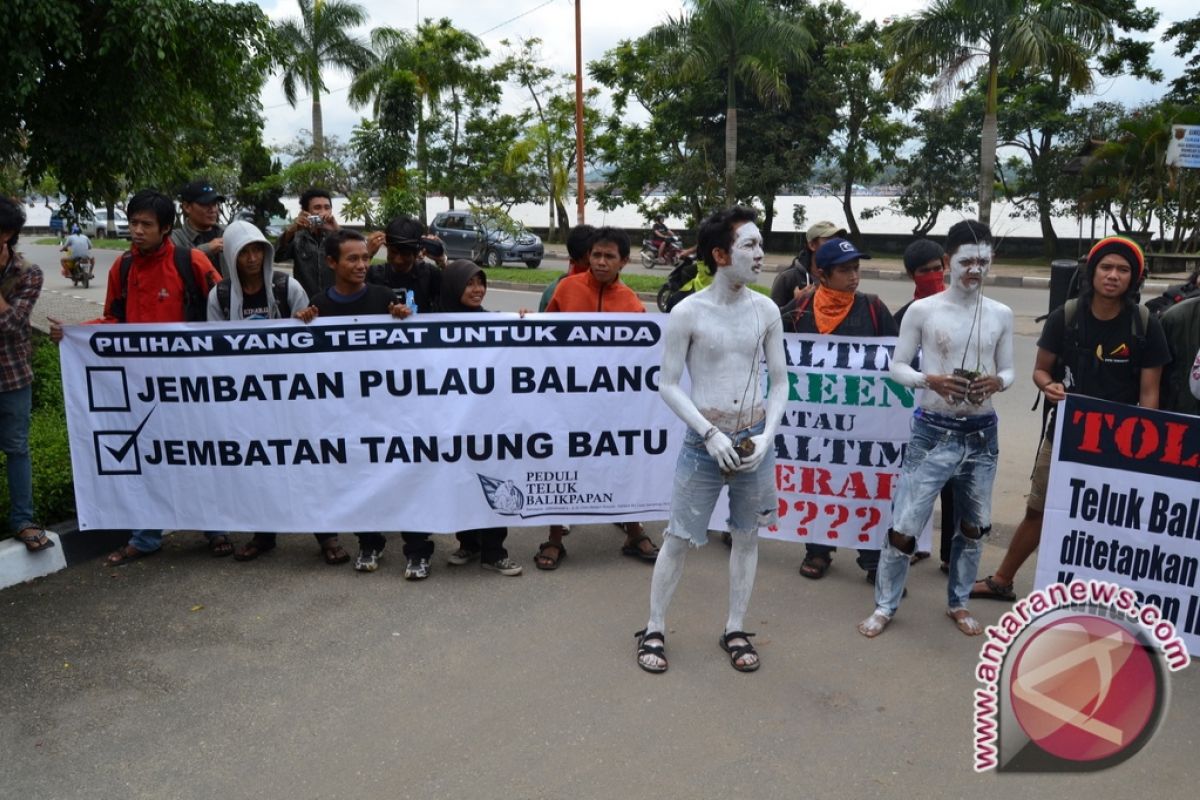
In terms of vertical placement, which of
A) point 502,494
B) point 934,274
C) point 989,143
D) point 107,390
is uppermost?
point 989,143

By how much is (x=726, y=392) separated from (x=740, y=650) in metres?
1.07

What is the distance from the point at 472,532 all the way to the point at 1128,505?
309 cm

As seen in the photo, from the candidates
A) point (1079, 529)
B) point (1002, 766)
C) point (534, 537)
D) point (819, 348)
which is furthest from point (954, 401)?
point (534, 537)

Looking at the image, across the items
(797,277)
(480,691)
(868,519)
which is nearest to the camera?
(480,691)

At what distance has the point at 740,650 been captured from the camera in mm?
4102

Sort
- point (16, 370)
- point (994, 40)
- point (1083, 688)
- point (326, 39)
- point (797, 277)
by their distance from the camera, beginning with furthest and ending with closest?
point (326, 39) → point (994, 40) → point (797, 277) → point (16, 370) → point (1083, 688)

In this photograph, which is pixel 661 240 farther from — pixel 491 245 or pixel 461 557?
pixel 461 557

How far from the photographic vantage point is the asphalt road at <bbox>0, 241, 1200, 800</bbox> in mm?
3289

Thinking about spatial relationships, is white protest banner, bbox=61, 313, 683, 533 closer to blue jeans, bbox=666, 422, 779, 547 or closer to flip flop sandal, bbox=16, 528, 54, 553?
flip flop sandal, bbox=16, 528, 54, 553

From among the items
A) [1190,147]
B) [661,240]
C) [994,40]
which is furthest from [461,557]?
[661,240]

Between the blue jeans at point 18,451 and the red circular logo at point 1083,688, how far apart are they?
4.52m

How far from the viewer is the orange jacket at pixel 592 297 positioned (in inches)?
212

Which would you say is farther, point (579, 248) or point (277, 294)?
point (579, 248)

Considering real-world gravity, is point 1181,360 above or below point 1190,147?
below
